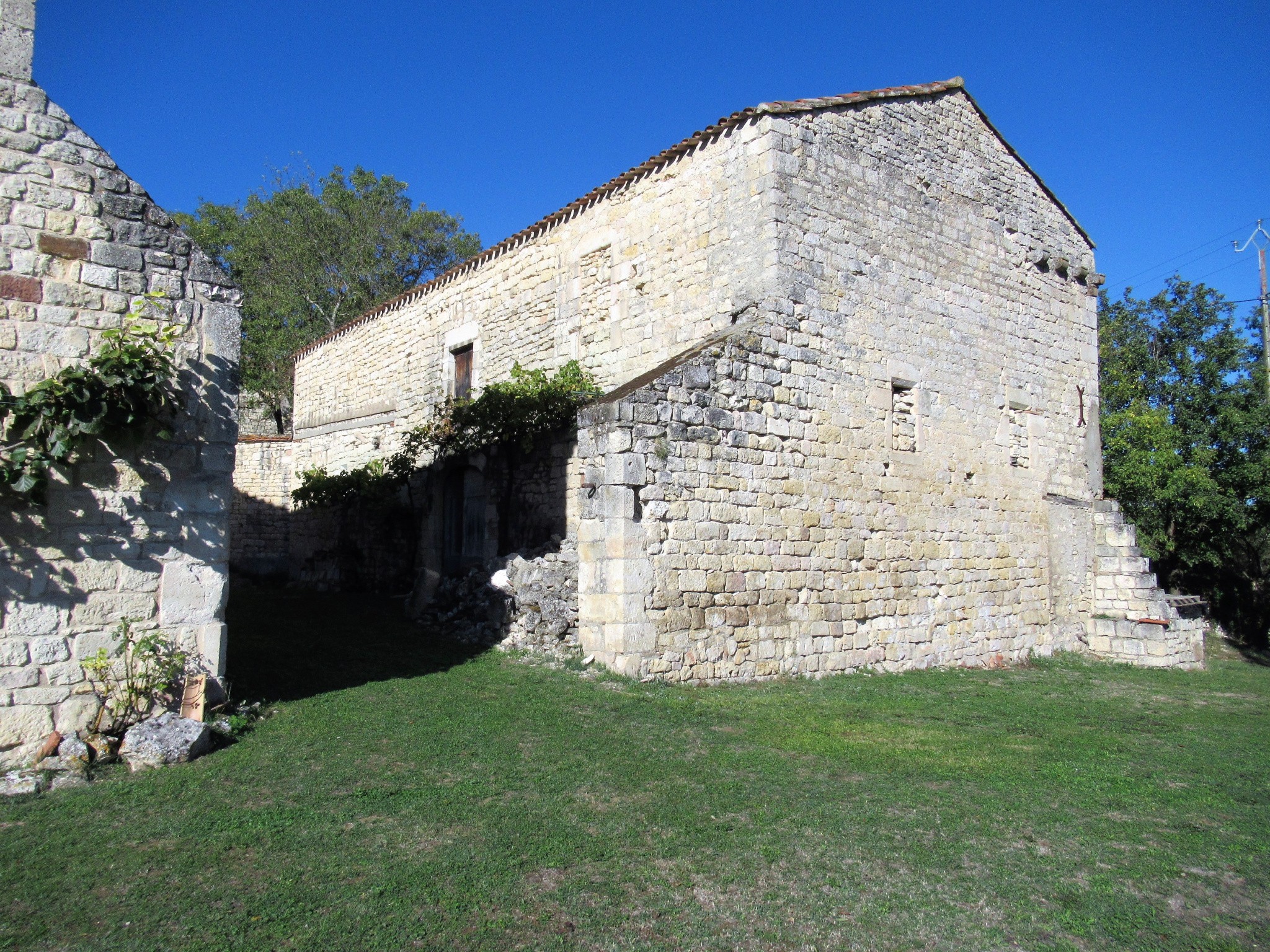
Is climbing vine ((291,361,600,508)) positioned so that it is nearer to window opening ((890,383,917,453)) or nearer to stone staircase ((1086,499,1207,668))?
window opening ((890,383,917,453))

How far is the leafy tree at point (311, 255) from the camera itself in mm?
25109

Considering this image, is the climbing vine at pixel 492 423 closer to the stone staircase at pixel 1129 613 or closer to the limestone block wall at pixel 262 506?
the limestone block wall at pixel 262 506

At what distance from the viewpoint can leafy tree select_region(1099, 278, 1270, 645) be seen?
17.4 meters

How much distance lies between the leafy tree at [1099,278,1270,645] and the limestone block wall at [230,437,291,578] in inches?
695

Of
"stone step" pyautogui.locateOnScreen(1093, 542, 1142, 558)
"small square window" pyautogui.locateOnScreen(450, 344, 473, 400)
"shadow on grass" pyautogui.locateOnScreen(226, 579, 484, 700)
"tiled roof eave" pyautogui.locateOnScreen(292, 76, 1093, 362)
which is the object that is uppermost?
"tiled roof eave" pyautogui.locateOnScreen(292, 76, 1093, 362)

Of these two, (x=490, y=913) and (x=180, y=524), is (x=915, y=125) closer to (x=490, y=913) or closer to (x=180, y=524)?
(x=180, y=524)

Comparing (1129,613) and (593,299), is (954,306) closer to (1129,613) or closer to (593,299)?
(593,299)

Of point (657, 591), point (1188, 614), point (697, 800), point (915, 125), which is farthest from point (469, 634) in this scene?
point (1188, 614)

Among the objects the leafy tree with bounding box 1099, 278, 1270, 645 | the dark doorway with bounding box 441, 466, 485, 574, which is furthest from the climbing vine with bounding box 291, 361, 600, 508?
the leafy tree with bounding box 1099, 278, 1270, 645

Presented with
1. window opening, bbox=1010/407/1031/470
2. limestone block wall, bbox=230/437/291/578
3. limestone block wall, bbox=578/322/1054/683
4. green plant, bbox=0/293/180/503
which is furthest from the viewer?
limestone block wall, bbox=230/437/291/578

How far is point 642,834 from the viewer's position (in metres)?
4.47

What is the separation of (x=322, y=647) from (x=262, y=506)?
10.9m

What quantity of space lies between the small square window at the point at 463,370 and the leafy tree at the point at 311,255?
35.4 feet

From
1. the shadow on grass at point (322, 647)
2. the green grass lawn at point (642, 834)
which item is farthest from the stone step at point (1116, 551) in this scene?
the shadow on grass at point (322, 647)
